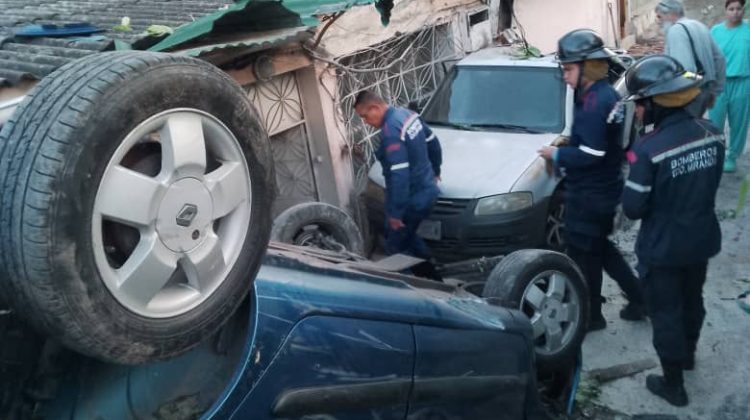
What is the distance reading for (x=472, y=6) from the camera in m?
11.4

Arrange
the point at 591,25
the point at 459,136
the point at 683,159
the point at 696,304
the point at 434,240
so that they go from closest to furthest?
the point at 683,159 < the point at 696,304 < the point at 434,240 < the point at 459,136 < the point at 591,25

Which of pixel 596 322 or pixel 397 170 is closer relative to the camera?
pixel 596 322

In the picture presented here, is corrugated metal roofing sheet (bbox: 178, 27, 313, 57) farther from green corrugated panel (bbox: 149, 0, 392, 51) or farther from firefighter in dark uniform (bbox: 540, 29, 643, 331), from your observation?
firefighter in dark uniform (bbox: 540, 29, 643, 331)

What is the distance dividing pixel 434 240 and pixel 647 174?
8.48 ft

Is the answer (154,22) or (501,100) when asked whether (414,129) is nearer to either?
(501,100)

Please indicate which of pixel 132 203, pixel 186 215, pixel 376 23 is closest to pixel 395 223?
pixel 376 23

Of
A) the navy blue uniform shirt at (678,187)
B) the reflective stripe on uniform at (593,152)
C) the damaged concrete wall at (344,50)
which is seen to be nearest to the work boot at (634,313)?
the reflective stripe on uniform at (593,152)

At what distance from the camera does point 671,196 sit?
4508 mm

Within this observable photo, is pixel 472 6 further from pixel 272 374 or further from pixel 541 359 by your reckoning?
pixel 272 374

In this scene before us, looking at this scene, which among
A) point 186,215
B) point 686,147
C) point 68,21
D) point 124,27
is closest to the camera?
point 186,215

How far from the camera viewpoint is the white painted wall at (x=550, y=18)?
13125mm

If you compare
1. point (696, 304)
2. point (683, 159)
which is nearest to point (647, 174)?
point (683, 159)

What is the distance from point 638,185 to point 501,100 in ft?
11.3

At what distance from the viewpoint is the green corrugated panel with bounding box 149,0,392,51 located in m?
5.76
